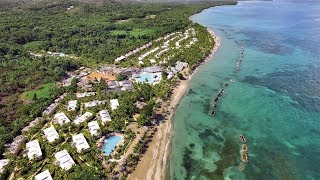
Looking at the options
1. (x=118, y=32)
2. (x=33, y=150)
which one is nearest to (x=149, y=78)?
(x=33, y=150)

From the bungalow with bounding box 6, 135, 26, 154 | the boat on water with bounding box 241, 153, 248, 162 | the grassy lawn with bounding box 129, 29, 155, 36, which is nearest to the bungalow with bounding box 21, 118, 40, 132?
the bungalow with bounding box 6, 135, 26, 154

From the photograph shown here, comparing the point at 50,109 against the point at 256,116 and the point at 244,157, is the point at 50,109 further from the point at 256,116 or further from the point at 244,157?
the point at 256,116

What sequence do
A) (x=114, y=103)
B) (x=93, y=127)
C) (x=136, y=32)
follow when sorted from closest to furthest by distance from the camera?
(x=93, y=127)
(x=114, y=103)
(x=136, y=32)

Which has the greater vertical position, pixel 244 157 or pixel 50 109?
pixel 50 109

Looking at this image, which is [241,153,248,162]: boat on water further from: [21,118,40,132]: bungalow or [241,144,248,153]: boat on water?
[21,118,40,132]: bungalow

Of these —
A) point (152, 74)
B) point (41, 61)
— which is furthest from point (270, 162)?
point (41, 61)

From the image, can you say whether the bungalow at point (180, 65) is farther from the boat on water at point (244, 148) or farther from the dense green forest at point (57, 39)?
the boat on water at point (244, 148)

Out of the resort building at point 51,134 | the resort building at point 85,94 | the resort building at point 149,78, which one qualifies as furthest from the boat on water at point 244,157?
the resort building at point 85,94

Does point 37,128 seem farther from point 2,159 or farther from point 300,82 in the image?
point 300,82
